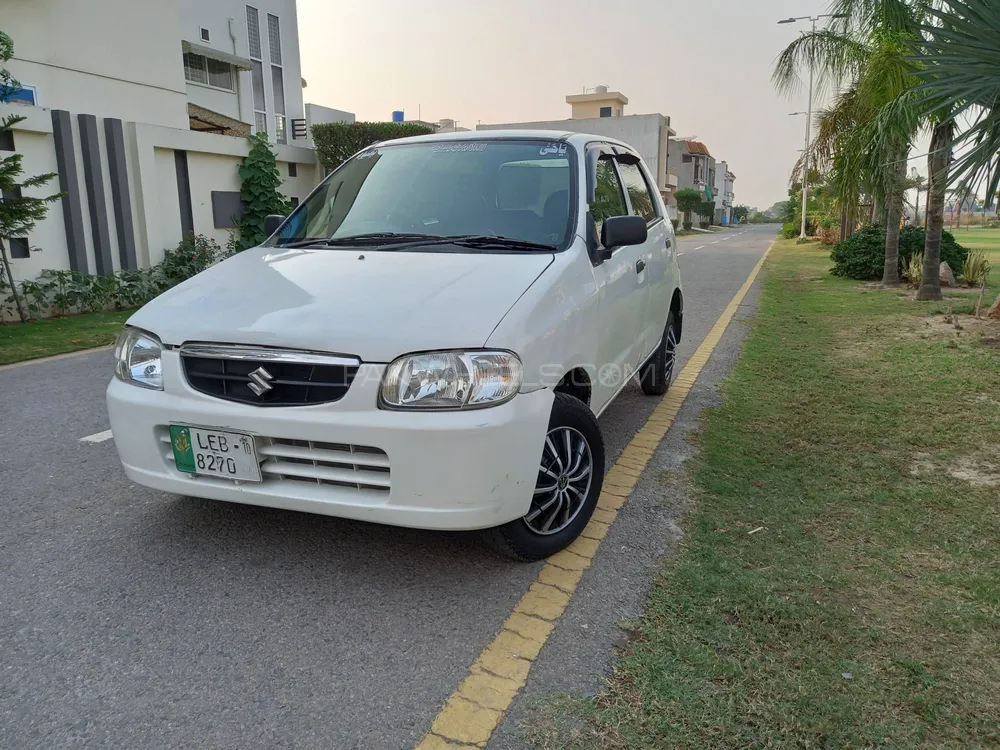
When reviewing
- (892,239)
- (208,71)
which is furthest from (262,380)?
(208,71)

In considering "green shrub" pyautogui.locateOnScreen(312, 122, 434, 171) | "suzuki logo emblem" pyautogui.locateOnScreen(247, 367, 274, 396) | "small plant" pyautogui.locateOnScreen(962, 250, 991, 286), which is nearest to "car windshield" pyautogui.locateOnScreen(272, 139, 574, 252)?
"suzuki logo emblem" pyautogui.locateOnScreen(247, 367, 274, 396)

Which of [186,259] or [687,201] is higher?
[687,201]

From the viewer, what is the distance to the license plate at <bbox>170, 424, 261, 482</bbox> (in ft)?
8.95

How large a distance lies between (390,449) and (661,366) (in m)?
3.43

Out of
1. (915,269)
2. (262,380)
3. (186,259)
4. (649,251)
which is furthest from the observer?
(915,269)

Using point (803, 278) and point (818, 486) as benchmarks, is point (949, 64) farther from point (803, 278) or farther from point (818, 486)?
point (803, 278)

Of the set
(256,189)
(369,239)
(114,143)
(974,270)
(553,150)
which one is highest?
(114,143)

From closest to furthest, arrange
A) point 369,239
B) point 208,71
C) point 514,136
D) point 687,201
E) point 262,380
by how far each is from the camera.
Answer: point 262,380 < point 369,239 < point 514,136 < point 208,71 < point 687,201

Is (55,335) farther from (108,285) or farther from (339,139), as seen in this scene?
(339,139)

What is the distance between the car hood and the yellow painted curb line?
103 cm

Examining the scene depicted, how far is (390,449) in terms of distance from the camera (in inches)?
101

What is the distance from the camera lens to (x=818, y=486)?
12.6 ft

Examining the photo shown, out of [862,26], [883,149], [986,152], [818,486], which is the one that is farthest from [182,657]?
[862,26]

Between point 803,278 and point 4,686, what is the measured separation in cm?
1589
